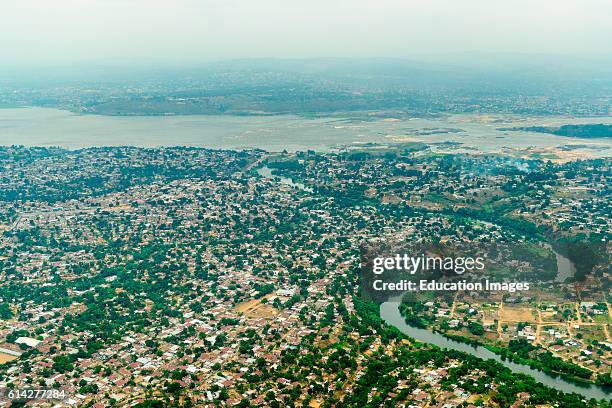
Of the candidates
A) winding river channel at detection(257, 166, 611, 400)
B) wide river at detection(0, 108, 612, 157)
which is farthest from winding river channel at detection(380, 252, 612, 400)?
wide river at detection(0, 108, 612, 157)

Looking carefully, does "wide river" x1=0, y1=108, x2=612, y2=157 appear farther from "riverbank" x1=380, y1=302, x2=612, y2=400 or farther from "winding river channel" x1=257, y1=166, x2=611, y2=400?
"riverbank" x1=380, y1=302, x2=612, y2=400

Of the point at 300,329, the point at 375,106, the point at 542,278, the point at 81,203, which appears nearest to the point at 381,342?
the point at 300,329

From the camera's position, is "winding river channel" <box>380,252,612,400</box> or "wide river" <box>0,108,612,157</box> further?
"wide river" <box>0,108,612,157</box>

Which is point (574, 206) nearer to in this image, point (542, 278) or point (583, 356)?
point (542, 278)

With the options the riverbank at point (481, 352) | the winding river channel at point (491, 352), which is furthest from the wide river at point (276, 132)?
the riverbank at point (481, 352)

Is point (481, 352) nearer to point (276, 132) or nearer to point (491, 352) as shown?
point (491, 352)

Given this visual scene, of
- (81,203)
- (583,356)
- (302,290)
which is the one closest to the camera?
(583,356)
